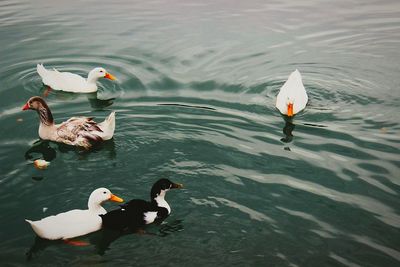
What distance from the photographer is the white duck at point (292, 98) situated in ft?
34.1

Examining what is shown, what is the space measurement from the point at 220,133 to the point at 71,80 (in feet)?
12.8

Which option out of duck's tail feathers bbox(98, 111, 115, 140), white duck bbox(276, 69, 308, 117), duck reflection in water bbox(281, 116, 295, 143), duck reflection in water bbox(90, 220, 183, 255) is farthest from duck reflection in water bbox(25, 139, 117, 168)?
white duck bbox(276, 69, 308, 117)

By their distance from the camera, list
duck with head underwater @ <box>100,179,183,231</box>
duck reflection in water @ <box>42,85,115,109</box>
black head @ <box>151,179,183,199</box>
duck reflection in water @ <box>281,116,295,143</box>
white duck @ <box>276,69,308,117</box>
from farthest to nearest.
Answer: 1. duck reflection in water @ <box>42,85,115,109</box>
2. white duck @ <box>276,69,308,117</box>
3. duck reflection in water @ <box>281,116,295,143</box>
4. black head @ <box>151,179,183,199</box>
5. duck with head underwater @ <box>100,179,183,231</box>

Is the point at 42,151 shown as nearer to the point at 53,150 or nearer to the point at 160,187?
the point at 53,150

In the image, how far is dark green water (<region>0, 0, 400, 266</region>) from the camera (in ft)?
22.5

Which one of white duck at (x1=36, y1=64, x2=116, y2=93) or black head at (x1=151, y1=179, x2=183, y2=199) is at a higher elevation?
white duck at (x1=36, y1=64, x2=116, y2=93)

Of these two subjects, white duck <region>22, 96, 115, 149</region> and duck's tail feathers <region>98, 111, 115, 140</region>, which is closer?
duck's tail feathers <region>98, 111, 115, 140</region>

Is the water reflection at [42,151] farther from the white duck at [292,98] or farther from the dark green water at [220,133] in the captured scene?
the white duck at [292,98]

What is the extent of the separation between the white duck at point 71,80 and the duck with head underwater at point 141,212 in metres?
4.81

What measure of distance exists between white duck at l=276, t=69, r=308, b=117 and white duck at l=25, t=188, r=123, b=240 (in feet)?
14.5

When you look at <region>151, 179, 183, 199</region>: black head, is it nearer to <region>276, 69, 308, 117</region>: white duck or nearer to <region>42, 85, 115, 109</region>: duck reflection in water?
<region>276, 69, 308, 117</region>: white duck

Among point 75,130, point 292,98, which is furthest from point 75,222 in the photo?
point 292,98

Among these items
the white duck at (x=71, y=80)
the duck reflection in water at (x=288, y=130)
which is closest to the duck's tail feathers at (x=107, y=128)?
the white duck at (x=71, y=80)

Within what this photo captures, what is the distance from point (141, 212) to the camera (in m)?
7.27
